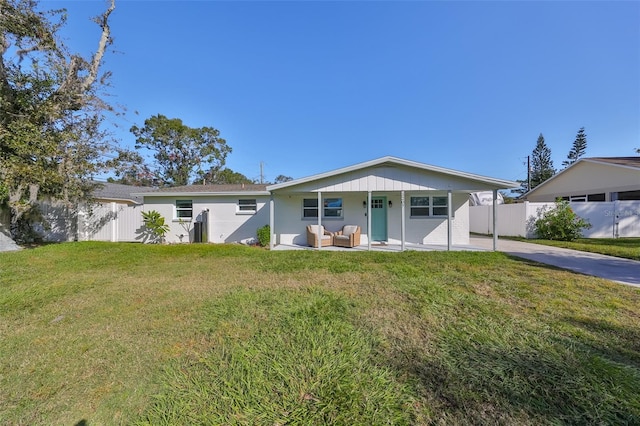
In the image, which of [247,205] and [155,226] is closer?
[155,226]

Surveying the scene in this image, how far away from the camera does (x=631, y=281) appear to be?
5.48 metres

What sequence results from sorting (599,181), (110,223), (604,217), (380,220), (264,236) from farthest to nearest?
(599,181) < (604,217) < (110,223) < (380,220) < (264,236)

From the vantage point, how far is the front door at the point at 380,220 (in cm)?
1167

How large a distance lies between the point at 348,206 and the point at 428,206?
3.57m

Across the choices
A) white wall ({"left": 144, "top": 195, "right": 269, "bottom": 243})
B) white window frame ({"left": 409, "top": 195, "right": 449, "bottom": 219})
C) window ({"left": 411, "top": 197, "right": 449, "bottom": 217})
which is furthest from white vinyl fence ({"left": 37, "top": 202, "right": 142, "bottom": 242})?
window ({"left": 411, "top": 197, "right": 449, "bottom": 217})

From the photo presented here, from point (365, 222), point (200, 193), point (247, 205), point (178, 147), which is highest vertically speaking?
point (178, 147)

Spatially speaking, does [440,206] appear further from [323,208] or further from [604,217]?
[604,217]

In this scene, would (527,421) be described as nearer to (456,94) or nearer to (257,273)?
(257,273)

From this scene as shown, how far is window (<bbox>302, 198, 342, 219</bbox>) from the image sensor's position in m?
11.8

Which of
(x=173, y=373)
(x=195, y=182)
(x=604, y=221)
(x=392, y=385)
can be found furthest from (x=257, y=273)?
(x=195, y=182)

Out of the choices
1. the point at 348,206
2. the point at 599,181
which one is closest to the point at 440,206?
the point at 348,206

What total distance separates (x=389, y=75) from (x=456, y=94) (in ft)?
13.5

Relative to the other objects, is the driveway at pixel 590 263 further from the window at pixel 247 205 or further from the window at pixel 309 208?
the window at pixel 247 205

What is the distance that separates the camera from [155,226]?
12.3 meters
